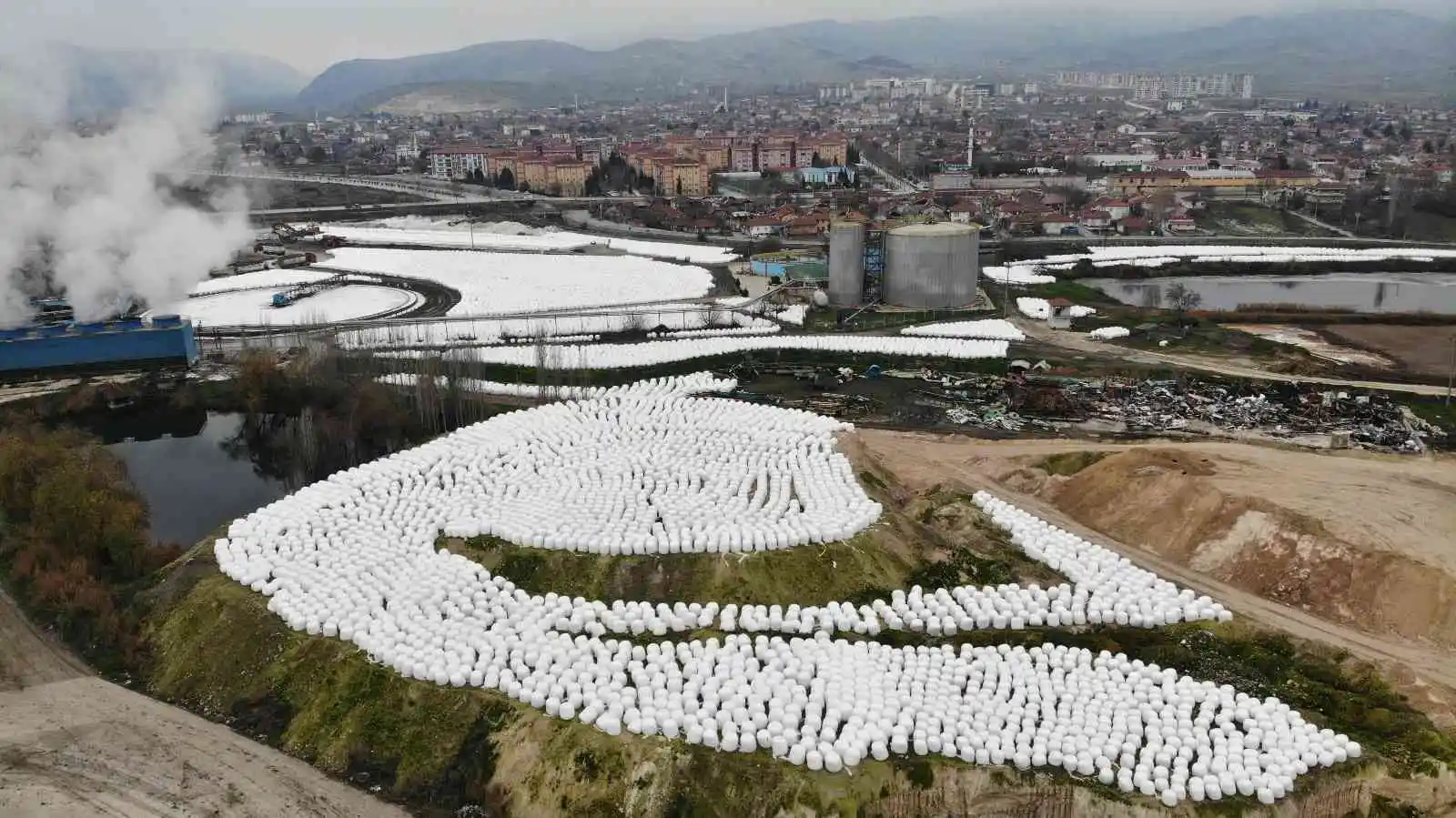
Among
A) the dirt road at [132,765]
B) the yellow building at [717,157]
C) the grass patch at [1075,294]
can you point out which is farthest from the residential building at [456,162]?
the dirt road at [132,765]

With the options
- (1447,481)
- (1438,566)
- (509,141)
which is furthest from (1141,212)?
(509,141)

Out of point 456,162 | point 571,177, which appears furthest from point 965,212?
point 456,162

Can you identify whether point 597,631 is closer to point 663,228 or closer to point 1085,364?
point 1085,364

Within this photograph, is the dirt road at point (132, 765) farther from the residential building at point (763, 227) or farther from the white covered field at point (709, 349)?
the residential building at point (763, 227)

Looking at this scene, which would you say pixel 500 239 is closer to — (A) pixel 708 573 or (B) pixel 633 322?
(B) pixel 633 322

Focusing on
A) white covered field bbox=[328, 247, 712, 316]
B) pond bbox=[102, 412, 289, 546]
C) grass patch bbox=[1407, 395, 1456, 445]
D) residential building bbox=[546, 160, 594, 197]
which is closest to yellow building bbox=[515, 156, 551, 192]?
residential building bbox=[546, 160, 594, 197]

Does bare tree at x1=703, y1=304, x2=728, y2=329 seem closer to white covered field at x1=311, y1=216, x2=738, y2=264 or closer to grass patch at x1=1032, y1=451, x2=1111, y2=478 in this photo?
white covered field at x1=311, y1=216, x2=738, y2=264
